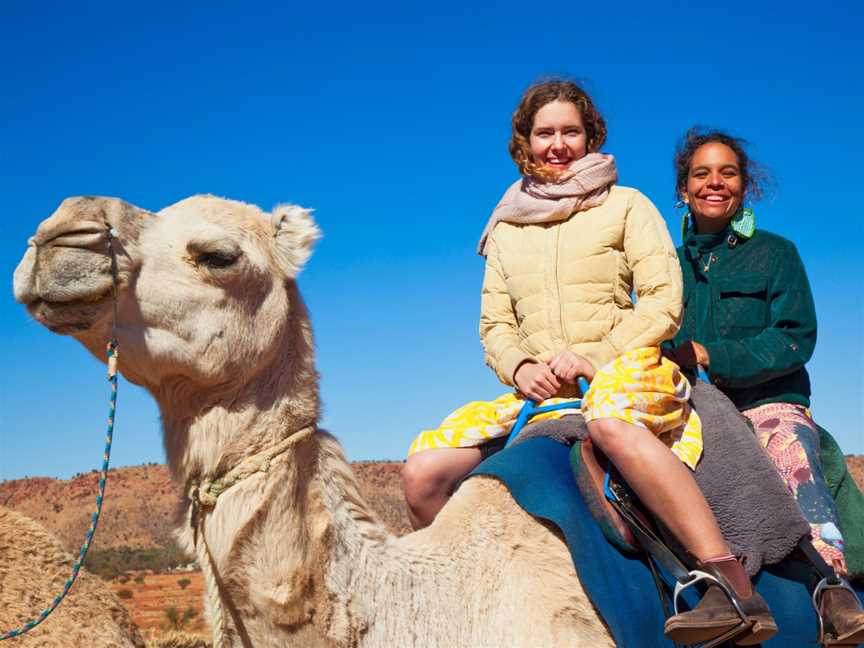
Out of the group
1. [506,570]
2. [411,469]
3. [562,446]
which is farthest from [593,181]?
[506,570]

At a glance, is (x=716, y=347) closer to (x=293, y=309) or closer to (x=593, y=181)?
(x=593, y=181)

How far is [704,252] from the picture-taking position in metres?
5.37

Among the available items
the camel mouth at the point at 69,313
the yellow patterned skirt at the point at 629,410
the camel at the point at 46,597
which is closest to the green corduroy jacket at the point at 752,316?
the yellow patterned skirt at the point at 629,410

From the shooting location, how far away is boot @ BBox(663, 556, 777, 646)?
3398 millimetres

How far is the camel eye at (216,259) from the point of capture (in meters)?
3.34

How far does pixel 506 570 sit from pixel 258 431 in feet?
3.52

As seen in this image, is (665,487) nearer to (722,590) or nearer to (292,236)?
(722,590)

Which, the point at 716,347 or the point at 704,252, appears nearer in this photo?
the point at 716,347

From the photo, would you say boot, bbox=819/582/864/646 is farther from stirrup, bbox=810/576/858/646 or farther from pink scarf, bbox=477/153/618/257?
pink scarf, bbox=477/153/618/257

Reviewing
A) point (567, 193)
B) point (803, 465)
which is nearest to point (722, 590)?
point (803, 465)

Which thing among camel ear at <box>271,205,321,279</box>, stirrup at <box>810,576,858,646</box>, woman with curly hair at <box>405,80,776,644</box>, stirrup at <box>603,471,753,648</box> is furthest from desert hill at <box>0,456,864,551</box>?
camel ear at <box>271,205,321,279</box>

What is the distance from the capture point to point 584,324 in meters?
4.40

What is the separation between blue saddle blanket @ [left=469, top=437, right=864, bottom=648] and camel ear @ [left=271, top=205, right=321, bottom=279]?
45.7 inches

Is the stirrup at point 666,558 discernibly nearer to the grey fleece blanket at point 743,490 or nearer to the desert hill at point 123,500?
the grey fleece blanket at point 743,490
